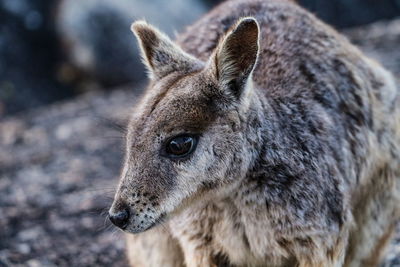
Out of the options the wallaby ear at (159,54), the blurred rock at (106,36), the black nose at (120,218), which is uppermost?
the wallaby ear at (159,54)

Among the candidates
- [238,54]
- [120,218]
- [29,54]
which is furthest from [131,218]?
[29,54]

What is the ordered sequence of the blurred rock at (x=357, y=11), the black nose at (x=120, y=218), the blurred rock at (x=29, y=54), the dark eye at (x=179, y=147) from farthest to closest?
the blurred rock at (x=357, y=11) → the blurred rock at (x=29, y=54) → the dark eye at (x=179, y=147) → the black nose at (x=120, y=218)

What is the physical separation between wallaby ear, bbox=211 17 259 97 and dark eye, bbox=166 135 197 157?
1.35ft

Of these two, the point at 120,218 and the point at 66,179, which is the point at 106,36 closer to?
the point at 66,179

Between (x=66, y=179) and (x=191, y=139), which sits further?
(x=66, y=179)

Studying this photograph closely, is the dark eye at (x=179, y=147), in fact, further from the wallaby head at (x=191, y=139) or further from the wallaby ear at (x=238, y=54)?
the wallaby ear at (x=238, y=54)

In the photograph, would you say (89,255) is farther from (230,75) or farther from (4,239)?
(230,75)

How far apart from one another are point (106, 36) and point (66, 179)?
463 cm

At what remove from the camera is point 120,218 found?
4.03 m

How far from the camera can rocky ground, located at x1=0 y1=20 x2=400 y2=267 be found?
6.42m

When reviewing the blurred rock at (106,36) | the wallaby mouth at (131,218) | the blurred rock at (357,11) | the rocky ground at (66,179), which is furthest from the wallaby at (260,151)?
the blurred rock at (357,11)

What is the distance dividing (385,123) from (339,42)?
27.7 inches

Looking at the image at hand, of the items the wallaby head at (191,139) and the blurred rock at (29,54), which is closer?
the wallaby head at (191,139)

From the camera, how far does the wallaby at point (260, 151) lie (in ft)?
13.6
